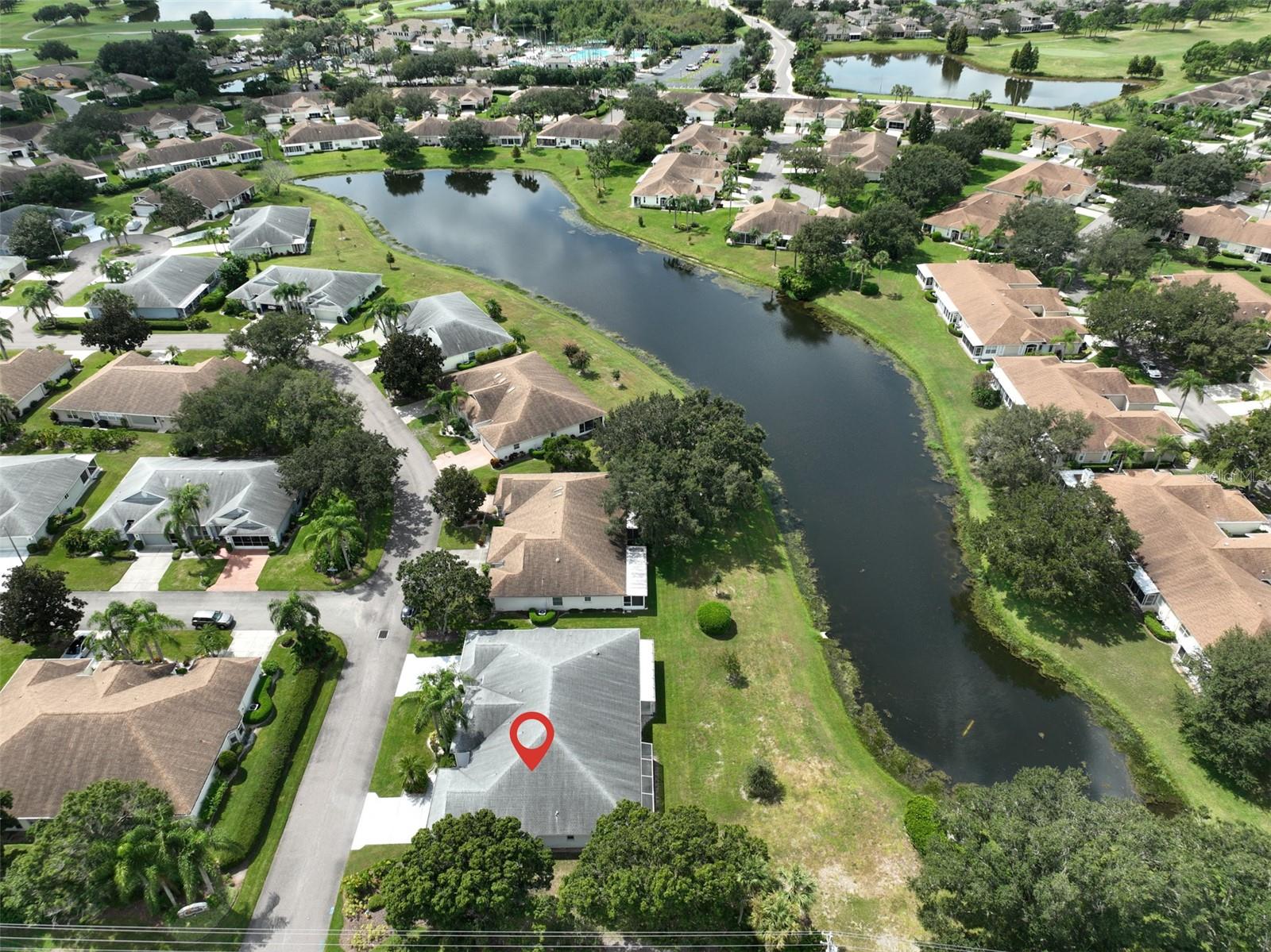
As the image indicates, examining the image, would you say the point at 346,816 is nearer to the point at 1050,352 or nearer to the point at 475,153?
the point at 1050,352

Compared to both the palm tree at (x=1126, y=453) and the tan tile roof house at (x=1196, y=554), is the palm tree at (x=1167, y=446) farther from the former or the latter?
→ the tan tile roof house at (x=1196, y=554)

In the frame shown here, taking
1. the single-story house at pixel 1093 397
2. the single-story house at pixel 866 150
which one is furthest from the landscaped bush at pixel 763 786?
the single-story house at pixel 866 150

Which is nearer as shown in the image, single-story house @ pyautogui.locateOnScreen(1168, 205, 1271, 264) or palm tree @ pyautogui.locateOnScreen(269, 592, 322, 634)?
palm tree @ pyautogui.locateOnScreen(269, 592, 322, 634)

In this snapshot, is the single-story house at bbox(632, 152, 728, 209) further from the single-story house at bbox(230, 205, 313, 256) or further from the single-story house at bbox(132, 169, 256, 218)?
the single-story house at bbox(132, 169, 256, 218)

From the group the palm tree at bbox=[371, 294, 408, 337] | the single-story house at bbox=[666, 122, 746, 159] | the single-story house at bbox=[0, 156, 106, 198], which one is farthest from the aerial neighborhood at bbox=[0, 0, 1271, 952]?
the single-story house at bbox=[666, 122, 746, 159]

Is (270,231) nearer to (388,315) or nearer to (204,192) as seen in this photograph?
(204,192)
